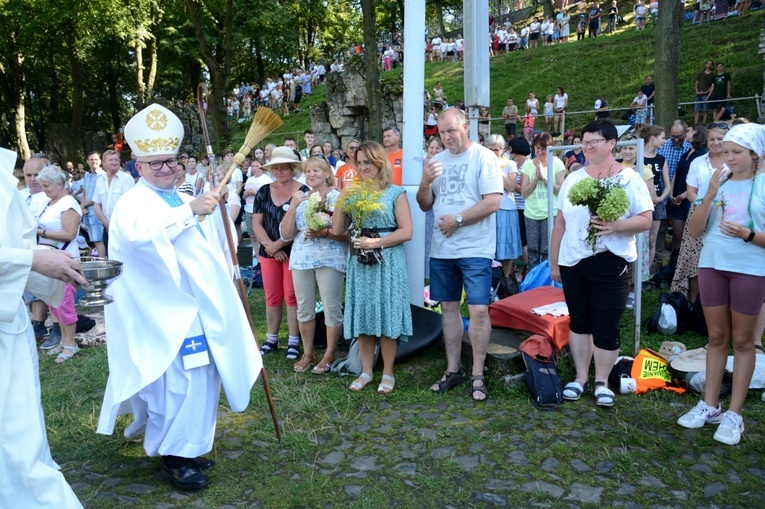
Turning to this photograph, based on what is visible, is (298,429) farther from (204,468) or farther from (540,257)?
(540,257)

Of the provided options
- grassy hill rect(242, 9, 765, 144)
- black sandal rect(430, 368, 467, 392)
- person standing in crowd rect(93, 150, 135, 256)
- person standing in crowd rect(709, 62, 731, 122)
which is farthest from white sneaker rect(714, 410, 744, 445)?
grassy hill rect(242, 9, 765, 144)

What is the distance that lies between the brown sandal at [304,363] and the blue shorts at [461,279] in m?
1.45

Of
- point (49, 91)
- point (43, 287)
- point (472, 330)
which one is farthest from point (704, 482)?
point (49, 91)

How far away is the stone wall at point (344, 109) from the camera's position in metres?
22.5

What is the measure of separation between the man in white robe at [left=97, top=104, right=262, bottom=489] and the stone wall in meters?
18.7

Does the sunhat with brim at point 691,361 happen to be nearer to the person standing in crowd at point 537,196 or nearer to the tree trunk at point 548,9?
the person standing in crowd at point 537,196

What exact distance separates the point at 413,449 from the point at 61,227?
4.63m

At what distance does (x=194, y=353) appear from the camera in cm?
374

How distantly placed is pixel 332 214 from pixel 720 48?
23272 mm

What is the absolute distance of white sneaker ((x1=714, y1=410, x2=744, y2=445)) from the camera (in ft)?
13.4

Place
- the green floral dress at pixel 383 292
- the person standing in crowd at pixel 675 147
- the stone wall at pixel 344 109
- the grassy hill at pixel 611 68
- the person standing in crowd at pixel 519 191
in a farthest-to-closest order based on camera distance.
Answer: the stone wall at pixel 344 109
the grassy hill at pixel 611 68
the person standing in crowd at pixel 675 147
the person standing in crowd at pixel 519 191
the green floral dress at pixel 383 292

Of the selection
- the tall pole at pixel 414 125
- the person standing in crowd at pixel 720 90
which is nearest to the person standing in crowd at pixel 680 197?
the tall pole at pixel 414 125

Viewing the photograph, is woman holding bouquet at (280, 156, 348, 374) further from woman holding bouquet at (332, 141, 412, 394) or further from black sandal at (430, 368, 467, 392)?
black sandal at (430, 368, 467, 392)

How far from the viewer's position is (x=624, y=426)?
14.5 ft
